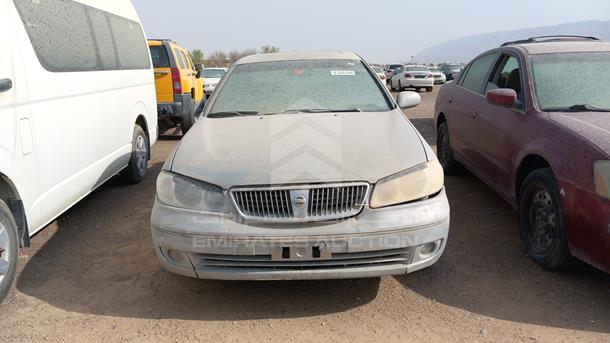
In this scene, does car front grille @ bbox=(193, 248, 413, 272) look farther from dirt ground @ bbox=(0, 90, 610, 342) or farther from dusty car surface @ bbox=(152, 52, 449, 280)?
dirt ground @ bbox=(0, 90, 610, 342)

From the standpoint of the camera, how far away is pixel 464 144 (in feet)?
17.3

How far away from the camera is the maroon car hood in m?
3.00

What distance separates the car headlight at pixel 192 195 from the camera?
2.78 meters

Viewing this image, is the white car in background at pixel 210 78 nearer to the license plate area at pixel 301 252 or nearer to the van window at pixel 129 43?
the van window at pixel 129 43

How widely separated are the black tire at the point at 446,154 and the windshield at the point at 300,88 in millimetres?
2104

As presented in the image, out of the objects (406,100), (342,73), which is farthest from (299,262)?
(406,100)

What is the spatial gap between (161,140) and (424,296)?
7.55m

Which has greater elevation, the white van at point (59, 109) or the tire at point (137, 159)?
the white van at point (59, 109)

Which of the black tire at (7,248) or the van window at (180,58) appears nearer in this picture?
the black tire at (7,248)

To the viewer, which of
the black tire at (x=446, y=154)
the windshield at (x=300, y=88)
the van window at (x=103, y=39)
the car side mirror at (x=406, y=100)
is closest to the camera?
the windshield at (x=300, y=88)

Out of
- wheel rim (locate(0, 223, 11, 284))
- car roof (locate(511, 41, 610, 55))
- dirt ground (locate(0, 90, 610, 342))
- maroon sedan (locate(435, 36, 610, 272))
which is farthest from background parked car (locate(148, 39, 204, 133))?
car roof (locate(511, 41, 610, 55))

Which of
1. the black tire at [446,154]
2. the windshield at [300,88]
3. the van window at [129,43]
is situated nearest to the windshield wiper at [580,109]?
the windshield at [300,88]

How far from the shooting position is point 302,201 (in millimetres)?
2713

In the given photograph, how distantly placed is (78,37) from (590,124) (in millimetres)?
4349
